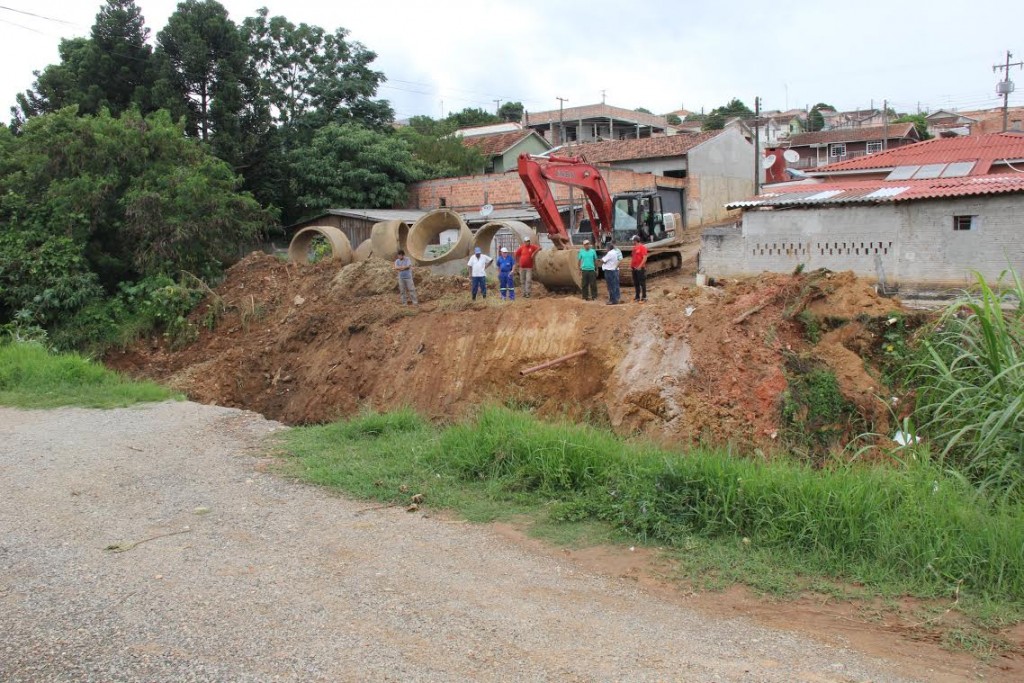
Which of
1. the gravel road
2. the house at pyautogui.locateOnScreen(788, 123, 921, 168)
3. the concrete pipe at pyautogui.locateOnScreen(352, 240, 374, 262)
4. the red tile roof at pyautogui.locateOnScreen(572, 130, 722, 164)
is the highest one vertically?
the house at pyautogui.locateOnScreen(788, 123, 921, 168)

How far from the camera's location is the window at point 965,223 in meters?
18.6

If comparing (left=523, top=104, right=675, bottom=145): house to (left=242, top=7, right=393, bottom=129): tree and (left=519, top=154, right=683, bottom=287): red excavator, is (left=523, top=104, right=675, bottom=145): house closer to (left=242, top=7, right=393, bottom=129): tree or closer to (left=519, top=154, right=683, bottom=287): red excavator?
(left=242, top=7, right=393, bottom=129): tree

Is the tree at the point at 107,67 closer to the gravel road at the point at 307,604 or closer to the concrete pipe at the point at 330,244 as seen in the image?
the concrete pipe at the point at 330,244

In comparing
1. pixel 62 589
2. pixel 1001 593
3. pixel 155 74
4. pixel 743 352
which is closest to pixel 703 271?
pixel 743 352

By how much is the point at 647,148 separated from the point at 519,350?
2673 centimetres

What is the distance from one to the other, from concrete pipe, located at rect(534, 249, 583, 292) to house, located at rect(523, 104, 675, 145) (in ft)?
113

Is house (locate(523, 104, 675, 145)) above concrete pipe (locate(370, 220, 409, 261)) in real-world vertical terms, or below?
above

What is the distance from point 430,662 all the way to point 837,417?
6764 mm

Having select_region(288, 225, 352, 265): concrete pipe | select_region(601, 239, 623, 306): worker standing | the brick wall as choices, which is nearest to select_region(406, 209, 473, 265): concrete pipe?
select_region(288, 225, 352, 265): concrete pipe

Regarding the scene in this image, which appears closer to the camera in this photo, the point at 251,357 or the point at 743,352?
the point at 743,352

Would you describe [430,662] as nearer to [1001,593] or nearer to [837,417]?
[1001,593]

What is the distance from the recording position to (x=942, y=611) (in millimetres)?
5730

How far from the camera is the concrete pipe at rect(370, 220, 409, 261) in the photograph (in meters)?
21.9

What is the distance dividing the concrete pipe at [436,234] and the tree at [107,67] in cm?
1625
